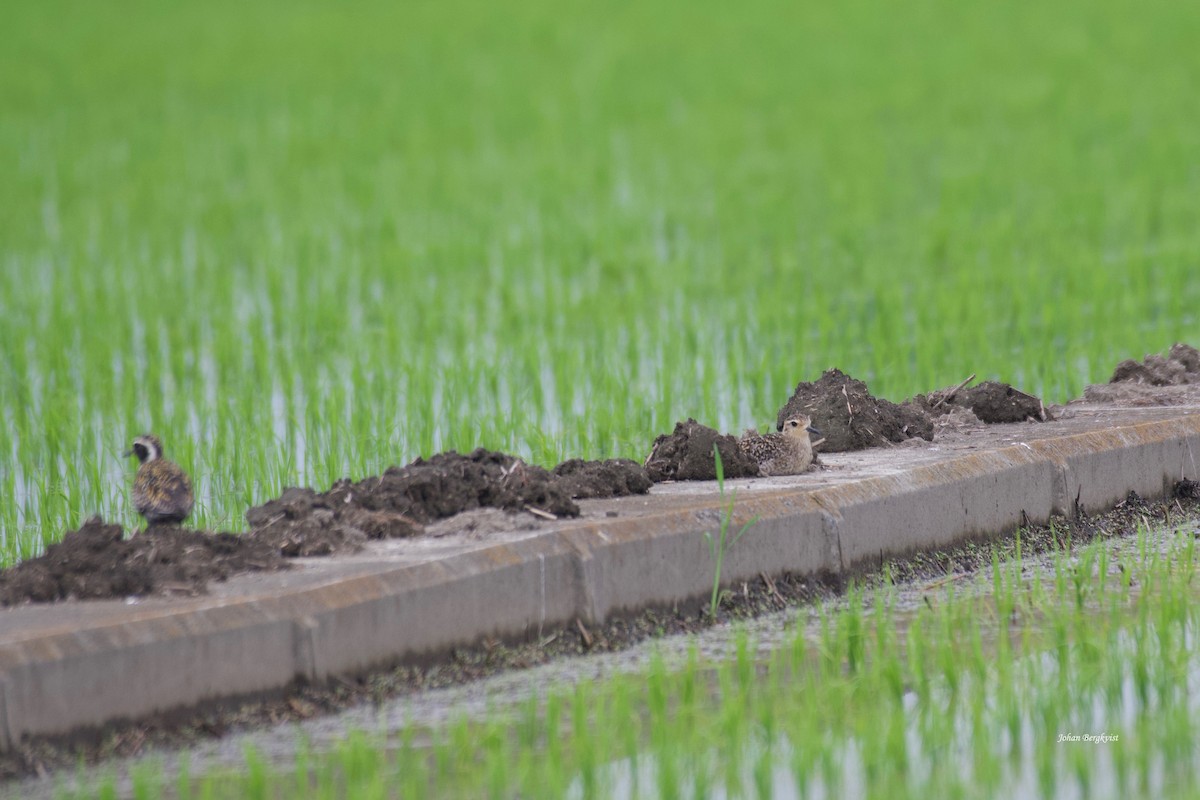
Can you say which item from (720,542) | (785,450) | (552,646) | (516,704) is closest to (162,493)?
(552,646)

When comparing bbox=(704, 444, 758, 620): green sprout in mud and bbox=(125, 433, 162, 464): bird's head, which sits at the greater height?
bbox=(125, 433, 162, 464): bird's head

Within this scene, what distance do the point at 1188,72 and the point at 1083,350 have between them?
1108 cm

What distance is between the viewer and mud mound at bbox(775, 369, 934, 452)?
6.36 metres

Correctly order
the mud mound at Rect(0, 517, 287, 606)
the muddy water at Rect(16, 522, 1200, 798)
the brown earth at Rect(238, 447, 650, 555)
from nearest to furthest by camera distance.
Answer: the muddy water at Rect(16, 522, 1200, 798), the mud mound at Rect(0, 517, 287, 606), the brown earth at Rect(238, 447, 650, 555)

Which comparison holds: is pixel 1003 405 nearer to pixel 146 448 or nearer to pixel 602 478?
pixel 602 478

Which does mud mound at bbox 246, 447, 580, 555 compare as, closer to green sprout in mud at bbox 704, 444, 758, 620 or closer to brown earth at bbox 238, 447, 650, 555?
brown earth at bbox 238, 447, 650, 555

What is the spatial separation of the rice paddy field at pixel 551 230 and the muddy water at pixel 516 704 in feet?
7.10

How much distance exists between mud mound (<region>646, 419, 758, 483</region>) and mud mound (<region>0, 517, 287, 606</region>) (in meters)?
1.70

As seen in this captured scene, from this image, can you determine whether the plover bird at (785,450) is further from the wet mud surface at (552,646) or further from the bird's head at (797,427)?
the wet mud surface at (552,646)

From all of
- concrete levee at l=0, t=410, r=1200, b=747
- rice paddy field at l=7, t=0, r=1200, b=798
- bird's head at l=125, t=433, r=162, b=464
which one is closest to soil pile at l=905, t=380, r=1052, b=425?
concrete levee at l=0, t=410, r=1200, b=747

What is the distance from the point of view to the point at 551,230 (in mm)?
12492

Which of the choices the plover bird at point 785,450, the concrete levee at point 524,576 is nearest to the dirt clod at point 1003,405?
the concrete levee at point 524,576

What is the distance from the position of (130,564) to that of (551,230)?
8343 mm

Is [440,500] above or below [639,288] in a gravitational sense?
below
